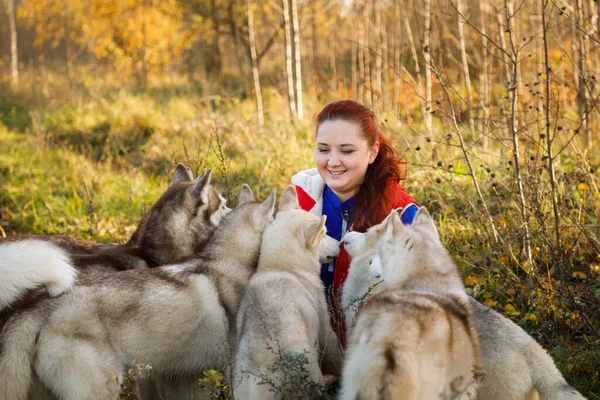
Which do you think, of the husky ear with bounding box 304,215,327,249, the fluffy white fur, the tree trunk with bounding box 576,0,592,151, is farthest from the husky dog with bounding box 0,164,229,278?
the tree trunk with bounding box 576,0,592,151

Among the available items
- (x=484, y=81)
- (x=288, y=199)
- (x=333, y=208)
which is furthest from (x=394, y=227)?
(x=484, y=81)

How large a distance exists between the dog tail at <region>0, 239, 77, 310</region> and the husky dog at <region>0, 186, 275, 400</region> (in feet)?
0.27

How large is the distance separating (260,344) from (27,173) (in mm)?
8055

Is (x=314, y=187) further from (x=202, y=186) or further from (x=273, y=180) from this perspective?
(x=273, y=180)

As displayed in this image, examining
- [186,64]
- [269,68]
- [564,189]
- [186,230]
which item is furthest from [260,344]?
[186,64]

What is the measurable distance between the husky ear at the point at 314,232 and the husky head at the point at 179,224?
87 cm

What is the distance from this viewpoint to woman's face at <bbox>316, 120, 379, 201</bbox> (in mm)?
5137

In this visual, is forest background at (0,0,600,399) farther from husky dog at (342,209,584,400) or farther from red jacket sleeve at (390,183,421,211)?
husky dog at (342,209,584,400)

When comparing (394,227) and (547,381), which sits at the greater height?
(394,227)

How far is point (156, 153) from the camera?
1095 centimetres

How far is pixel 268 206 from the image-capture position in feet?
14.9

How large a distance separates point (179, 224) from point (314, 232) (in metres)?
1.13

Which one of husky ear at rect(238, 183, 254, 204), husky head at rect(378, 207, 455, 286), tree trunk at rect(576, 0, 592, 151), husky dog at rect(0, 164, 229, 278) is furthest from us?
tree trunk at rect(576, 0, 592, 151)

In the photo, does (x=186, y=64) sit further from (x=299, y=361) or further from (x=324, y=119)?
(x=299, y=361)
